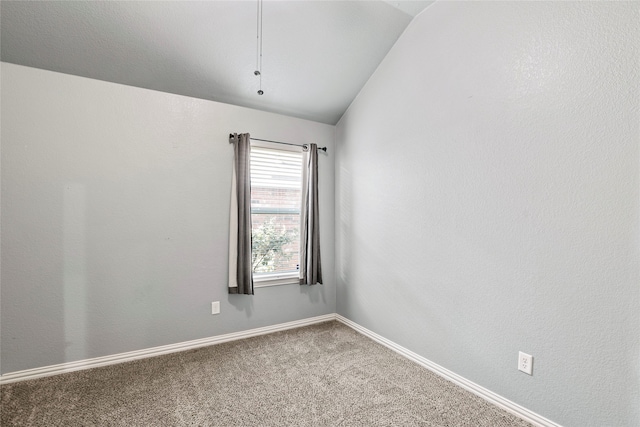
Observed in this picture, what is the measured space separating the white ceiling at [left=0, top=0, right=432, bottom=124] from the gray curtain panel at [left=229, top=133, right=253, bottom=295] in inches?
21.0

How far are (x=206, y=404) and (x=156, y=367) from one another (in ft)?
2.44

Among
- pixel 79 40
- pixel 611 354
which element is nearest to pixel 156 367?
pixel 79 40

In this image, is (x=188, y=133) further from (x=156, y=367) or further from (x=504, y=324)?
(x=504, y=324)

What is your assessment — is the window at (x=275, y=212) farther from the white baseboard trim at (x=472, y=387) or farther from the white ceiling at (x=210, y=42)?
the white baseboard trim at (x=472, y=387)

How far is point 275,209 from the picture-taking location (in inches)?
127

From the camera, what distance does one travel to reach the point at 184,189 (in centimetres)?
276

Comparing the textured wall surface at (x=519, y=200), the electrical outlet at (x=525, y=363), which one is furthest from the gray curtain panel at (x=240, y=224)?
the electrical outlet at (x=525, y=363)

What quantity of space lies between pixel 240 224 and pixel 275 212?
45 cm

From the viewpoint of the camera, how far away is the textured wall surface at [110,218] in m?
2.23

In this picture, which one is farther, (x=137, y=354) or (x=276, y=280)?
(x=276, y=280)

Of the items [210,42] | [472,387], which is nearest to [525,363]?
[472,387]

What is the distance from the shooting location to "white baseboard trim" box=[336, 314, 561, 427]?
174cm

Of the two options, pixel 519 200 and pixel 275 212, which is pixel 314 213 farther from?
pixel 519 200

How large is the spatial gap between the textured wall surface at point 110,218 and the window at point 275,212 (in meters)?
0.24
